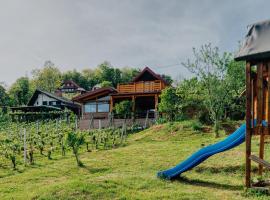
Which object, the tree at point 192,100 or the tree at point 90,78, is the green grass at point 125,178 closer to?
the tree at point 192,100

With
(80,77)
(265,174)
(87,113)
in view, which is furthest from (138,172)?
(80,77)

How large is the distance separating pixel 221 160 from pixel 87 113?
22.6 meters

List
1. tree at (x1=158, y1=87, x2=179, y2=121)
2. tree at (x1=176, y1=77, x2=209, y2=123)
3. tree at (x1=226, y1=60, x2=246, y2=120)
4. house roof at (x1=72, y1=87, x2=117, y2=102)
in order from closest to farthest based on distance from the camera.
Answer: tree at (x1=226, y1=60, x2=246, y2=120) < tree at (x1=176, y1=77, x2=209, y2=123) < tree at (x1=158, y1=87, x2=179, y2=121) < house roof at (x1=72, y1=87, x2=117, y2=102)

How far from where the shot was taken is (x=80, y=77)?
83.9 meters

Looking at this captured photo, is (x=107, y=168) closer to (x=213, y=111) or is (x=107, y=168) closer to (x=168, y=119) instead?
(x=213, y=111)

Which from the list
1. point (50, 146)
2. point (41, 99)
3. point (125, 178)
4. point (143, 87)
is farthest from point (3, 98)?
point (125, 178)

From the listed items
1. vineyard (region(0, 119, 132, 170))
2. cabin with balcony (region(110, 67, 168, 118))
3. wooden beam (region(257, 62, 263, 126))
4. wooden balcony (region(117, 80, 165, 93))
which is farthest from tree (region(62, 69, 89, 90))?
wooden beam (region(257, 62, 263, 126))

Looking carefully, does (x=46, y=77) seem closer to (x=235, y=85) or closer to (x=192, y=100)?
Answer: (x=192, y=100)

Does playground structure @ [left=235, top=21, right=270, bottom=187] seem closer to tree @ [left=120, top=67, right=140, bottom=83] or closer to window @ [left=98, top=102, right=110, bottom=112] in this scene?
window @ [left=98, top=102, right=110, bottom=112]

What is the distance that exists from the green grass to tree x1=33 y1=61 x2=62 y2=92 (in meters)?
47.1

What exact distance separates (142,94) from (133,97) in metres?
0.83

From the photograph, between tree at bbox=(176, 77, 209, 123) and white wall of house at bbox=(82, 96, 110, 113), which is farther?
white wall of house at bbox=(82, 96, 110, 113)

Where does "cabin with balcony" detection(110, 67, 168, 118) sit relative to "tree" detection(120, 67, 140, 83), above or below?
below

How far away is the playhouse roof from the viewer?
634cm
